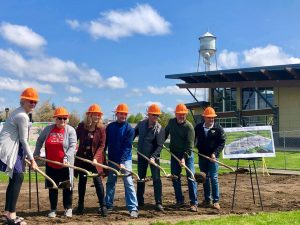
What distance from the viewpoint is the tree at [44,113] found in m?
44.0

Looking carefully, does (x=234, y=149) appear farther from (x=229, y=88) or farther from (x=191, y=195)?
(x=229, y=88)

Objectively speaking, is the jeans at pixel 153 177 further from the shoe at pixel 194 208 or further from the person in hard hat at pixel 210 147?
the person in hard hat at pixel 210 147

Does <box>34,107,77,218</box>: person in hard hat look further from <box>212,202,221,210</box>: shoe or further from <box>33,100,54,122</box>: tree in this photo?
<box>33,100,54,122</box>: tree

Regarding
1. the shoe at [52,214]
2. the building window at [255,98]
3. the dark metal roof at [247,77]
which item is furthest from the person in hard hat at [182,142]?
the building window at [255,98]

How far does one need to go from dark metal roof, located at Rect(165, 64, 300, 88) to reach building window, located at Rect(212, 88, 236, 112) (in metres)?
2.63

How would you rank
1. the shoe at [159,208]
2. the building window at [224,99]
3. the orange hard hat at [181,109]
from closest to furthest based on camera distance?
the shoe at [159,208], the orange hard hat at [181,109], the building window at [224,99]

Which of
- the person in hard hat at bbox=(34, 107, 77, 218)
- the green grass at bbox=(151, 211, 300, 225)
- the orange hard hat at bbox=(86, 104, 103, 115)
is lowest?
the green grass at bbox=(151, 211, 300, 225)

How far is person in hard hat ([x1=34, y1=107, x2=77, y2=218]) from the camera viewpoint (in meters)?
7.84

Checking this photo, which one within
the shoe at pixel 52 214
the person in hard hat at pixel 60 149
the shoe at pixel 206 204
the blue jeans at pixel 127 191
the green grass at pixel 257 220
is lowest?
the green grass at pixel 257 220

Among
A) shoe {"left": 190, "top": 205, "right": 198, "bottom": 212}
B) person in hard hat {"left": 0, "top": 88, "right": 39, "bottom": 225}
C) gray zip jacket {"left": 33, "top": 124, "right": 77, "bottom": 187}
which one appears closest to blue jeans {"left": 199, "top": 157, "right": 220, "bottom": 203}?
shoe {"left": 190, "top": 205, "right": 198, "bottom": 212}

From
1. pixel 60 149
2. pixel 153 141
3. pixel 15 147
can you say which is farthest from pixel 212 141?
pixel 15 147

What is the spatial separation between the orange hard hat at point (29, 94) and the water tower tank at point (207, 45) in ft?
184

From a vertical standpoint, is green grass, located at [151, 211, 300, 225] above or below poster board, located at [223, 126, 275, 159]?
below

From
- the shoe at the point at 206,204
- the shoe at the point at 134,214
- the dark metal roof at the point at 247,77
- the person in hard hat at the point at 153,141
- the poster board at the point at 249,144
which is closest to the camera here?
the shoe at the point at 134,214
